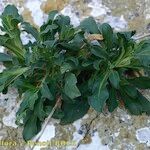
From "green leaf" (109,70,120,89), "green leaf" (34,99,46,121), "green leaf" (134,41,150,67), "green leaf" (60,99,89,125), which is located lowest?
"green leaf" (60,99,89,125)

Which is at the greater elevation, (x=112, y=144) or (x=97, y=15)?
(x=97, y=15)

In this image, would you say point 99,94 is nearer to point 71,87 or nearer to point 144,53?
point 71,87

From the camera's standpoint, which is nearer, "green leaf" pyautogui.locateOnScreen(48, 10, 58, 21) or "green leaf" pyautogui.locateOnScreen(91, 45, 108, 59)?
"green leaf" pyautogui.locateOnScreen(91, 45, 108, 59)

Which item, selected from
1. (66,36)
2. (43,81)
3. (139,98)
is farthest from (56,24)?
(139,98)

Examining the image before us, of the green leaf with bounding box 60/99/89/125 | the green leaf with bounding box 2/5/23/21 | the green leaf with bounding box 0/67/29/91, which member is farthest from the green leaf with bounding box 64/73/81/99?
the green leaf with bounding box 2/5/23/21

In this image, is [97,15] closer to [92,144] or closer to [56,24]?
[56,24]

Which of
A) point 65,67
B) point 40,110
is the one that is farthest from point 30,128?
point 65,67

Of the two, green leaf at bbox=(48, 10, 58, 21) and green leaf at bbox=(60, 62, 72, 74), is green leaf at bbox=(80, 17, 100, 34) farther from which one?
green leaf at bbox=(60, 62, 72, 74)
